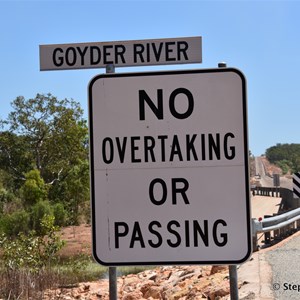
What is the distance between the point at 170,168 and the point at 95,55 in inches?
41.3

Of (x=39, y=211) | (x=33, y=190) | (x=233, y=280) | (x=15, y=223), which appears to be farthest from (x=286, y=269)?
(x=33, y=190)

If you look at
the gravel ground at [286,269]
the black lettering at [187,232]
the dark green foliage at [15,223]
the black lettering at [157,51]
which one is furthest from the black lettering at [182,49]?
the dark green foliage at [15,223]

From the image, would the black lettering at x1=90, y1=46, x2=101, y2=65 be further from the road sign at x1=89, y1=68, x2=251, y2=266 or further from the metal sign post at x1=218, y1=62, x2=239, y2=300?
the metal sign post at x1=218, y1=62, x2=239, y2=300

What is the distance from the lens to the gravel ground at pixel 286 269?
9961 mm

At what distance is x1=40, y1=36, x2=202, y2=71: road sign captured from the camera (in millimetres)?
3736

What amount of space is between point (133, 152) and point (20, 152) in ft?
168

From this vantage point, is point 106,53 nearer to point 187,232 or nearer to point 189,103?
point 189,103

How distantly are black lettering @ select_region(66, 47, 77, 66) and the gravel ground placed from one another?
6.78m

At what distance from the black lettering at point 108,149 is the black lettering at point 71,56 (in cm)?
86

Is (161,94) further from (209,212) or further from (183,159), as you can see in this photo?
(209,212)

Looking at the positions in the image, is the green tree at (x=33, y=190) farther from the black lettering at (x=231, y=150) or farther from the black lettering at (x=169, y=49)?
the black lettering at (x=231, y=150)

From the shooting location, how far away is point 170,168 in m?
3.08

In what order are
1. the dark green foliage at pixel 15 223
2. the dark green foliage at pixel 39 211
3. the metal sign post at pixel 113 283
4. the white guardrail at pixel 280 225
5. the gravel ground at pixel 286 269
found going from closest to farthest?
1. the metal sign post at pixel 113 283
2. the gravel ground at pixel 286 269
3. the white guardrail at pixel 280 225
4. the dark green foliage at pixel 15 223
5. the dark green foliage at pixel 39 211

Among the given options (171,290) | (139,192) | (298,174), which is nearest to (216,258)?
(139,192)
